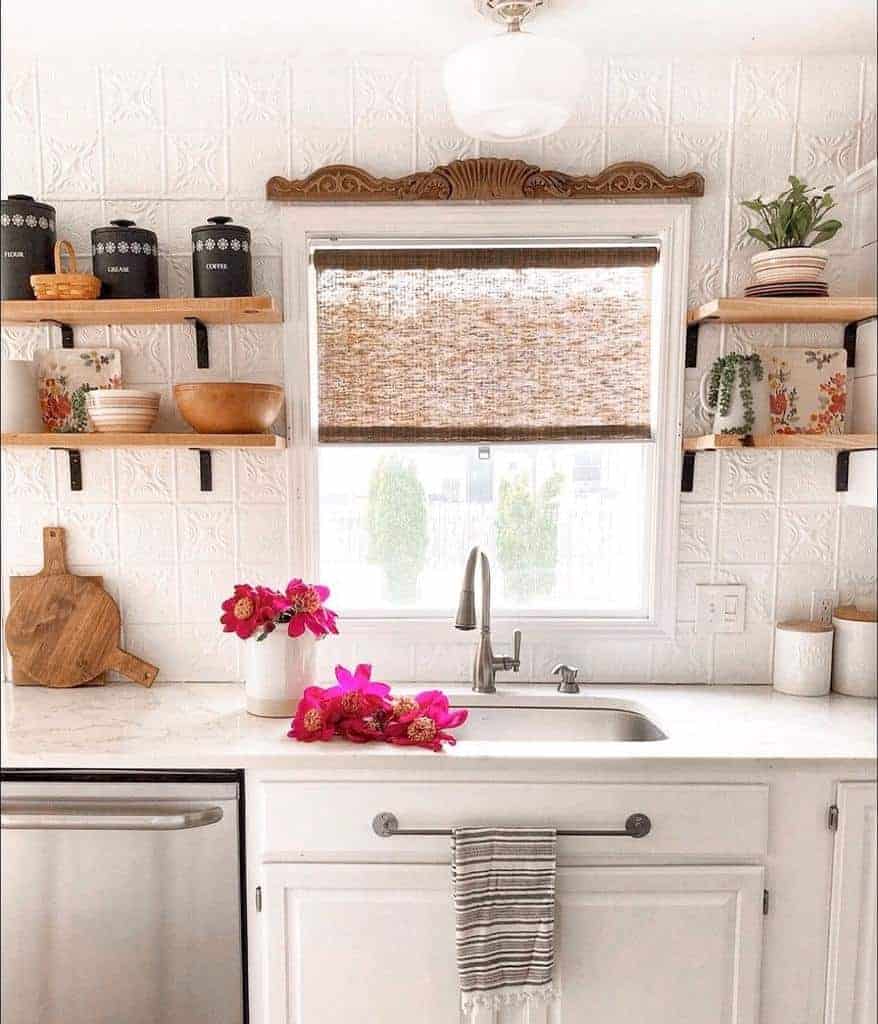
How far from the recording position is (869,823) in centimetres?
126

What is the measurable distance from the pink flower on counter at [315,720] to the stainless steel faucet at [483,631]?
1.08 ft

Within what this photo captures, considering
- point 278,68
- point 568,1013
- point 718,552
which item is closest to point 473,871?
point 568,1013

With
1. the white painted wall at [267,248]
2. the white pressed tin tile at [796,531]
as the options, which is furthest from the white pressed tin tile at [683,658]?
the white pressed tin tile at [796,531]

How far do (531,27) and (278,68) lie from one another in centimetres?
52

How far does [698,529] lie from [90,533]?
1263 millimetres

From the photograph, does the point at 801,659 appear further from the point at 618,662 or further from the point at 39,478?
the point at 39,478

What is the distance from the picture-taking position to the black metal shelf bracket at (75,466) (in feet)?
5.65

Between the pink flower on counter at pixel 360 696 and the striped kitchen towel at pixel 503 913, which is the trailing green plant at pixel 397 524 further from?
the striped kitchen towel at pixel 503 913

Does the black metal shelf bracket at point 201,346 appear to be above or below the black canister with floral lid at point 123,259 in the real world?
below

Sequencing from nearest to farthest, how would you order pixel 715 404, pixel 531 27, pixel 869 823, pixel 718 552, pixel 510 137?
1. pixel 510 137
2. pixel 869 823
3. pixel 531 27
4. pixel 715 404
5. pixel 718 552

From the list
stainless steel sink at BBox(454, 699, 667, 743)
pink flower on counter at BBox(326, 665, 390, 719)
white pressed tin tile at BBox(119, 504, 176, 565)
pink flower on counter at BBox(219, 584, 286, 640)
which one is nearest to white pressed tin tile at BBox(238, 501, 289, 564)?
white pressed tin tile at BBox(119, 504, 176, 565)

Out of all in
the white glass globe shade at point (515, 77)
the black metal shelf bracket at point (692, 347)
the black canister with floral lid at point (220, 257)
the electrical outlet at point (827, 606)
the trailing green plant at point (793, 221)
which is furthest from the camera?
the black metal shelf bracket at point (692, 347)

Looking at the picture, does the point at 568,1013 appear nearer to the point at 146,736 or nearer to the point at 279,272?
the point at 146,736

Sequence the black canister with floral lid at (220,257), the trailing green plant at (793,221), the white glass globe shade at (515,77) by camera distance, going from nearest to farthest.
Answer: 1. the white glass globe shade at (515,77)
2. the trailing green plant at (793,221)
3. the black canister with floral lid at (220,257)
